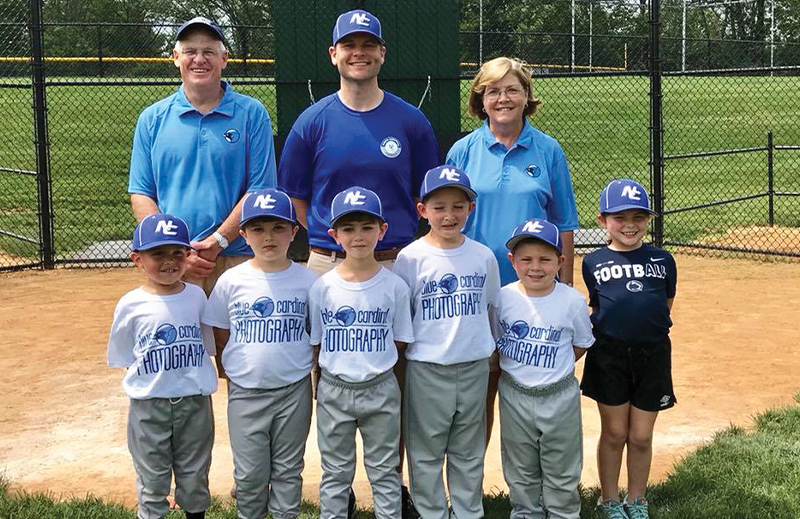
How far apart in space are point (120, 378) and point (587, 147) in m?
16.5

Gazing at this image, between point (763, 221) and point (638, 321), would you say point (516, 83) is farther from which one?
point (763, 221)

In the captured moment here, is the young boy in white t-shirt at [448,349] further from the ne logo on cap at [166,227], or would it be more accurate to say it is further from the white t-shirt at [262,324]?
the ne logo on cap at [166,227]

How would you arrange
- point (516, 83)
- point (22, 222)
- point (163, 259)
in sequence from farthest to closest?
point (22, 222) < point (516, 83) < point (163, 259)

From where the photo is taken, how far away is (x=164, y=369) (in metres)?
3.81

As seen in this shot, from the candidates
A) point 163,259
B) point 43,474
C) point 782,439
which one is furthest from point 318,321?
point 782,439

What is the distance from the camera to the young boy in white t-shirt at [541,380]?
396 centimetres

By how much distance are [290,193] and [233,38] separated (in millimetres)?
21322

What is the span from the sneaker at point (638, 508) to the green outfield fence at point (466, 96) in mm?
6164

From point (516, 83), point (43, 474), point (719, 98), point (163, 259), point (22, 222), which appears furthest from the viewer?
point (719, 98)

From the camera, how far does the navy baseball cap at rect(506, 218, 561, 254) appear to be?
12.8 ft

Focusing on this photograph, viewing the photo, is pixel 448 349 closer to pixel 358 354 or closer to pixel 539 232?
pixel 358 354

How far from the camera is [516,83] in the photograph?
13.6ft

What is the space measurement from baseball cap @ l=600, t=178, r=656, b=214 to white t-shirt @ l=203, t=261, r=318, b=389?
4.44ft

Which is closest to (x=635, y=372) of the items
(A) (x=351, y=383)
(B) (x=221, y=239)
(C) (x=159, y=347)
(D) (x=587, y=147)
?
(A) (x=351, y=383)
